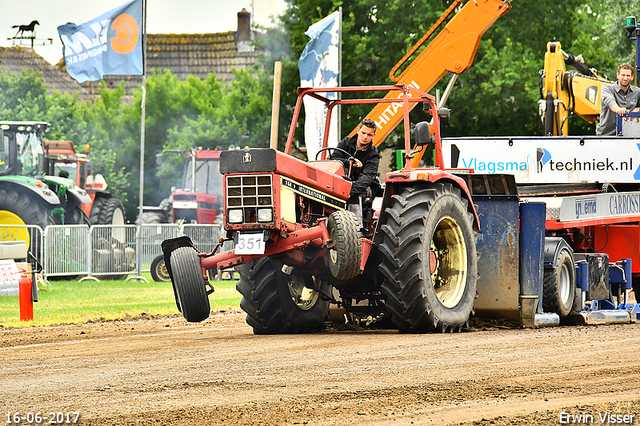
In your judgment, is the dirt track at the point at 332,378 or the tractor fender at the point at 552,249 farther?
the tractor fender at the point at 552,249

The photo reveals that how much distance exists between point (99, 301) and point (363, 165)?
7757 mm

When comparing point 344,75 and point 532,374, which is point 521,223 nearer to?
point 532,374

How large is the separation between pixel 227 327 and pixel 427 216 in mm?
3536

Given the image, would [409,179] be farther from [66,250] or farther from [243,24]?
[243,24]

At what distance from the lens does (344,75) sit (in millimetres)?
29297

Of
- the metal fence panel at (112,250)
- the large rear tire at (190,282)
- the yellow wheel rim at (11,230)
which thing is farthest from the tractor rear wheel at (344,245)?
the metal fence panel at (112,250)

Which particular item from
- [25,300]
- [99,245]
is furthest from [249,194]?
[99,245]

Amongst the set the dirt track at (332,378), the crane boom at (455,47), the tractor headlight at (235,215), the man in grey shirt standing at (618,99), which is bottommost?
the dirt track at (332,378)

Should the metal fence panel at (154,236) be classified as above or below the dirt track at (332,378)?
above

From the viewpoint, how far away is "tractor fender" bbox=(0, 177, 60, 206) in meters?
20.2

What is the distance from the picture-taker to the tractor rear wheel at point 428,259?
9.16 metres

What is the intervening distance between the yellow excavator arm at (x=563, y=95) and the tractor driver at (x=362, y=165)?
257 inches

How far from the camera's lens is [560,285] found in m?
10.9

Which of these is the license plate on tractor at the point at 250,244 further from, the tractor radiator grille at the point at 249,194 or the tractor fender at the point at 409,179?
the tractor fender at the point at 409,179
